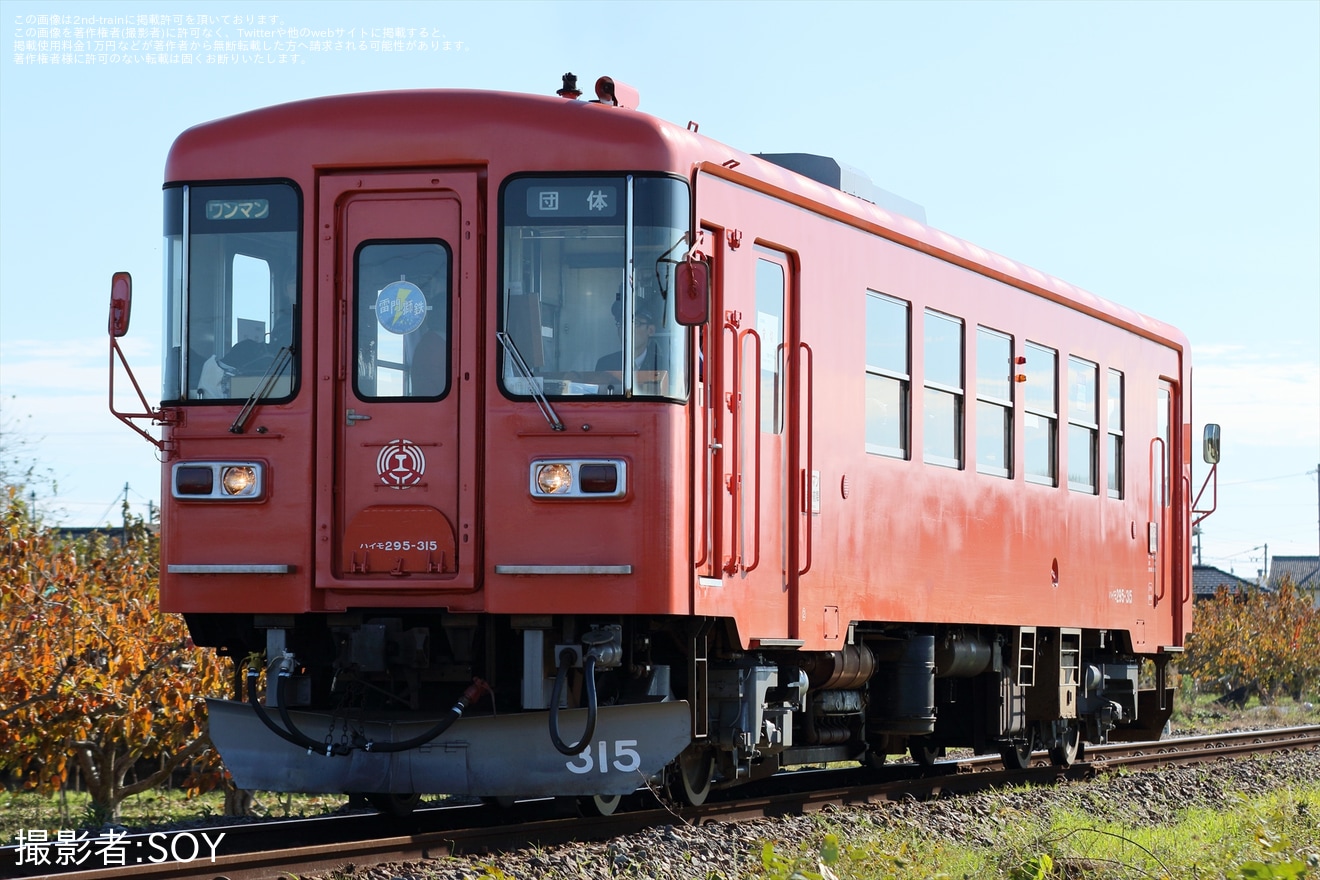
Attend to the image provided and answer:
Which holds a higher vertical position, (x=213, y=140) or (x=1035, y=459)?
(x=213, y=140)

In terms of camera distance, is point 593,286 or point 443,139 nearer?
point 593,286

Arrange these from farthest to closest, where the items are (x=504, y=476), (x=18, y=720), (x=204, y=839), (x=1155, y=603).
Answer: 1. (x=1155, y=603)
2. (x=18, y=720)
3. (x=504, y=476)
4. (x=204, y=839)

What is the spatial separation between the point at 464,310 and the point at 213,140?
1.60 m

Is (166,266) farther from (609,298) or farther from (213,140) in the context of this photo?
(609,298)

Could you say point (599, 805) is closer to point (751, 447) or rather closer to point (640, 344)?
point (751, 447)

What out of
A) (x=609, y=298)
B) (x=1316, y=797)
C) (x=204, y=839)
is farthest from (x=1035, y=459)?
(x=204, y=839)

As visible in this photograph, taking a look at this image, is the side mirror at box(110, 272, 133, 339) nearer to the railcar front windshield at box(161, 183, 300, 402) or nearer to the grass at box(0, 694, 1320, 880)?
the railcar front windshield at box(161, 183, 300, 402)

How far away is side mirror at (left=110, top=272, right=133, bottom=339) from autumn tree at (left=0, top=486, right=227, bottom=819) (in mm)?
4270

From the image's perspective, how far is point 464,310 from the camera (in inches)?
337

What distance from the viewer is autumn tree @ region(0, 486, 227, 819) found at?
1252 cm

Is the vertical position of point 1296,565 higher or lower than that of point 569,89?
lower

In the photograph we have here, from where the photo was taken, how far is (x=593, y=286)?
845cm

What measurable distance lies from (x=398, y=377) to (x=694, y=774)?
277cm

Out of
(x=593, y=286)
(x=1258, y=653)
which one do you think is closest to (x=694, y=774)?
(x=593, y=286)
